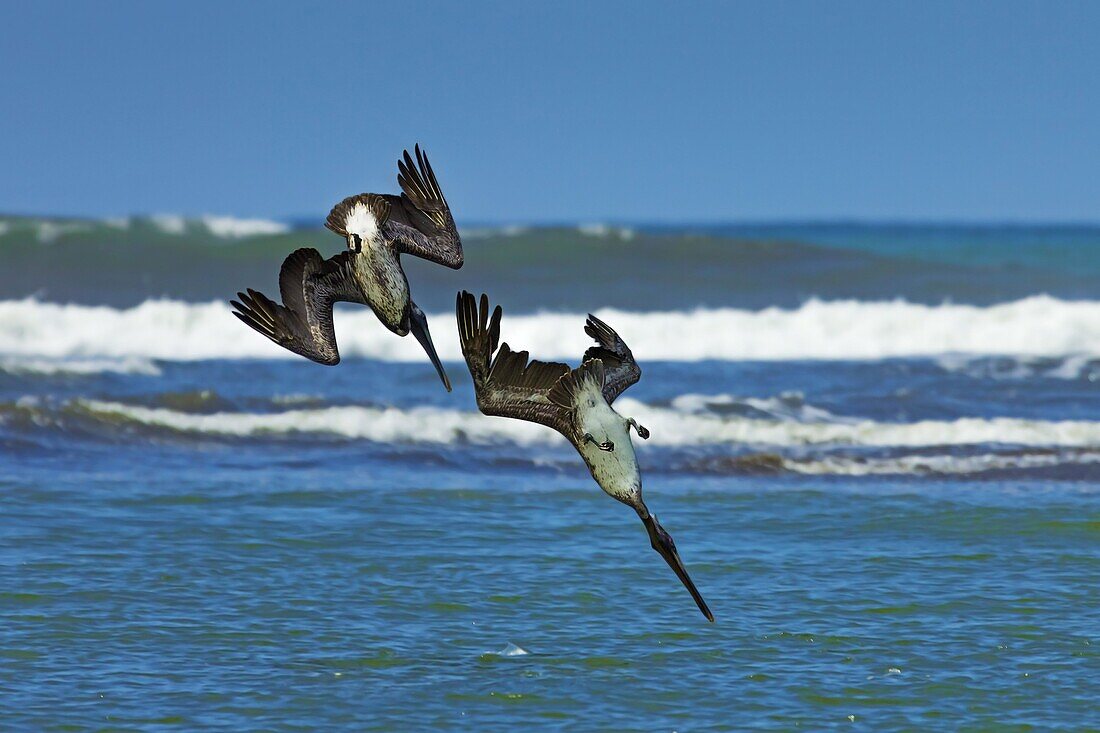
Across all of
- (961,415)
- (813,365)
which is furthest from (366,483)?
(813,365)

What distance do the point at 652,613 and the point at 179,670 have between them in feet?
7.71

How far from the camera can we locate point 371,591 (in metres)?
8.73

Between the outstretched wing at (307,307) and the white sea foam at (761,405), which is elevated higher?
the outstretched wing at (307,307)

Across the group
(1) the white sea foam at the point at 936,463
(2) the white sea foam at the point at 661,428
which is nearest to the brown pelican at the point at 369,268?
(1) the white sea foam at the point at 936,463

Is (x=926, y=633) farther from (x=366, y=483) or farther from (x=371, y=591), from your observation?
(x=366, y=483)

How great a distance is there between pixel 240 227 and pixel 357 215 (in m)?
28.1

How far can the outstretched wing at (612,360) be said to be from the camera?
6.30 metres

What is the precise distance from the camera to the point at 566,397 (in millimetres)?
5949

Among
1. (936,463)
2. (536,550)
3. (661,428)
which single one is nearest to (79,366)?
(661,428)

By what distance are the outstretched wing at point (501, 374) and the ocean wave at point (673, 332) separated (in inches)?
653

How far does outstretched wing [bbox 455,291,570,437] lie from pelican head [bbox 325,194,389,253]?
3.13 ft

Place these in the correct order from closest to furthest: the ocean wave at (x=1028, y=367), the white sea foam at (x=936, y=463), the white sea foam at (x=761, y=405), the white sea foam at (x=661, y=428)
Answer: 1. the white sea foam at (x=936, y=463)
2. the white sea foam at (x=661, y=428)
3. the white sea foam at (x=761, y=405)
4. the ocean wave at (x=1028, y=367)

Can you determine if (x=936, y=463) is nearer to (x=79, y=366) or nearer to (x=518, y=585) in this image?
(x=518, y=585)

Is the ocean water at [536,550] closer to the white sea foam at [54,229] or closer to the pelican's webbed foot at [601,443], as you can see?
the pelican's webbed foot at [601,443]
